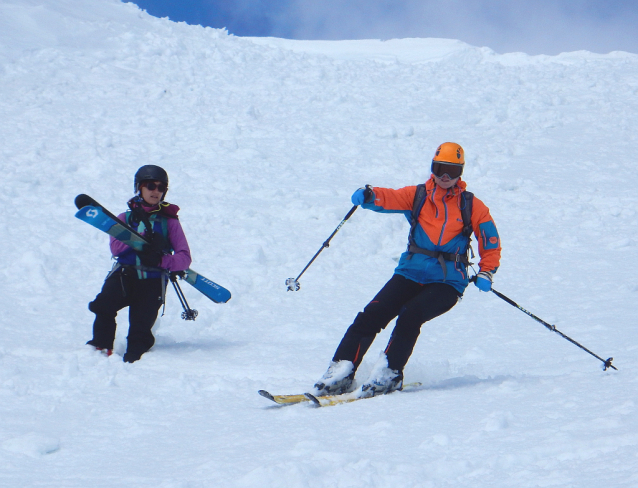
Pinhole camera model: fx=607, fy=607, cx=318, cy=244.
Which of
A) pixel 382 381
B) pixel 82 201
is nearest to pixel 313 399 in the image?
pixel 382 381

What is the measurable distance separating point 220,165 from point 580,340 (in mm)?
6995

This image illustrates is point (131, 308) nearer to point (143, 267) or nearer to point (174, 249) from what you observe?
point (143, 267)

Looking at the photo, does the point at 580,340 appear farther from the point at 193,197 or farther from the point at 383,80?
the point at 383,80

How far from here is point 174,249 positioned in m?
5.58

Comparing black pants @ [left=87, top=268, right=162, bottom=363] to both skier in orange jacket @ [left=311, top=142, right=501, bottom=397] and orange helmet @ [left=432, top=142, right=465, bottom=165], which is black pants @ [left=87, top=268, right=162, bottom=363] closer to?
skier in orange jacket @ [left=311, top=142, right=501, bottom=397]

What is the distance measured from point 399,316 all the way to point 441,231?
71cm

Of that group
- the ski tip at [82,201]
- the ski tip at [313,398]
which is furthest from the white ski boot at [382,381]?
the ski tip at [82,201]

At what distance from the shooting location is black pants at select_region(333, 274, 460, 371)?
4.32m

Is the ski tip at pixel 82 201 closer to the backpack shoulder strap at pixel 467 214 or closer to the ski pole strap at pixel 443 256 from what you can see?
the ski pole strap at pixel 443 256

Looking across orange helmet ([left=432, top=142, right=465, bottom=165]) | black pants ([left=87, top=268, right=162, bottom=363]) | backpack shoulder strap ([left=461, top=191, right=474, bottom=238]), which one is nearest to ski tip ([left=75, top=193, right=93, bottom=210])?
black pants ([left=87, top=268, right=162, bottom=363])

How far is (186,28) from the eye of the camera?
17797mm

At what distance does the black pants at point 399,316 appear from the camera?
432 centimetres

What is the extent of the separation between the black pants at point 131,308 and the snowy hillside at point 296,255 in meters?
0.23

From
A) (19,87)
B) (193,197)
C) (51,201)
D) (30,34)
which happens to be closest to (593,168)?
(193,197)
